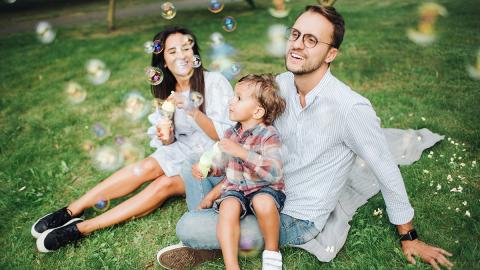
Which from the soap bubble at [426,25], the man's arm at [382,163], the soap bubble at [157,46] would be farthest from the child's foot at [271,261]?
the soap bubble at [426,25]

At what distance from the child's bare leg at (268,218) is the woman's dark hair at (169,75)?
1.10m

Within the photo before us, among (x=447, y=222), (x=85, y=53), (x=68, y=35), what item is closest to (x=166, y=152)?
(x=447, y=222)

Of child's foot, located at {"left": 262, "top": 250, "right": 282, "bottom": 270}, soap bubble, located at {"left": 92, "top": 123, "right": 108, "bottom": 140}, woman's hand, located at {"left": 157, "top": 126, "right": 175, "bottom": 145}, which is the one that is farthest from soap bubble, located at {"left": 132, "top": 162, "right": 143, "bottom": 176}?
soap bubble, located at {"left": 92, "top": 123, "right": 108, "bottom": 140}

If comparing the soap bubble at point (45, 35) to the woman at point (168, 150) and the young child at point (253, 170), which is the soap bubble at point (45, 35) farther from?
the young child at point (253, 170)

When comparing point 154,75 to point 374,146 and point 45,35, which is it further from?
point 45,35

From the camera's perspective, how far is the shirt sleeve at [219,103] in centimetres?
327

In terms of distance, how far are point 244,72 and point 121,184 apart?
376 cm

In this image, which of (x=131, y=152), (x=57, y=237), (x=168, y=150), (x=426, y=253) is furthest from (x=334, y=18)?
(x=131, y=152)

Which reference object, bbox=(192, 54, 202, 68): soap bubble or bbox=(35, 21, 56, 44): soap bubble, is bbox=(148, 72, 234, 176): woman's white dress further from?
bbox=(35, 21, 56, 44): soap bubble

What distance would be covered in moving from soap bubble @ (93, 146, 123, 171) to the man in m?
1.77

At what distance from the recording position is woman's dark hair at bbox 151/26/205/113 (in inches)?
132

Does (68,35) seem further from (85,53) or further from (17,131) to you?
(17,131)

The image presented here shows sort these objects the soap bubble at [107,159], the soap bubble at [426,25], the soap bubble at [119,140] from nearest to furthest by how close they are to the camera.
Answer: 1. the soap bubble at [107,159]
2. the soap bubble at [119,140]
3. the soap bubble at [426,25]

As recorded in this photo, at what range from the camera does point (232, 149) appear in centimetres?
251
